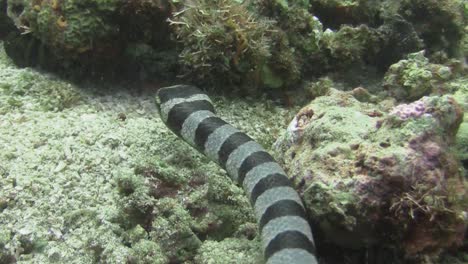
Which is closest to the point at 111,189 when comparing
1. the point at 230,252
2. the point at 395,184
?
the point at 230,252

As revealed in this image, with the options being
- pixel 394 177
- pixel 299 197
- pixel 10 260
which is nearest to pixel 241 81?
pixel 299 197

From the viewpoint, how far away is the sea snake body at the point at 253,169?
2496 millimetres

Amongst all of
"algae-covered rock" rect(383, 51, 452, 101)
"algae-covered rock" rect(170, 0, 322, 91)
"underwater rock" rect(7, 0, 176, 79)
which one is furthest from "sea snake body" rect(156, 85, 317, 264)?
"algae-covered rock" rect(383, 51, 452, 101)

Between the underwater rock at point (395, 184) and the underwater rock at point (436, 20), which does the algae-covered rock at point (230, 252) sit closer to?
the underwater rock at point (395, 184)

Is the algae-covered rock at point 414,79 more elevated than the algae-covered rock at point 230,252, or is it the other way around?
the algae-covered rock at point 414,79

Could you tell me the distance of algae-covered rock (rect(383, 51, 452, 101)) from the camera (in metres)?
3.91

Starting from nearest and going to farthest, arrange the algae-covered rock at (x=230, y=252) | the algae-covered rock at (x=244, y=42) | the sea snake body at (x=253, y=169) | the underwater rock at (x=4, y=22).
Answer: the sea snake body at (x=253, y=169)
the algae-covered rock at (x=230, y=252)
the algae-covered rock at (x=244, y=42)
the underwater rock at (x=4, y=22)

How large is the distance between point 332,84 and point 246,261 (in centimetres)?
243

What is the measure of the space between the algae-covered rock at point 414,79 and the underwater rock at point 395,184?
1.24 m

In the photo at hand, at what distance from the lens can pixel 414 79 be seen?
3.92 m

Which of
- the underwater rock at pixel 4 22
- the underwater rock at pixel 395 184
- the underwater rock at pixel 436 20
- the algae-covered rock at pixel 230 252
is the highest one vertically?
the underwater rock at pixel 436 20

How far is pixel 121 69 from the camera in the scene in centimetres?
459

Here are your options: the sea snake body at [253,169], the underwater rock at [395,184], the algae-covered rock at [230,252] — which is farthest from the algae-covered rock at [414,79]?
the algae-covered rock at [230,252]

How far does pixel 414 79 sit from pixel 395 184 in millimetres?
1932
